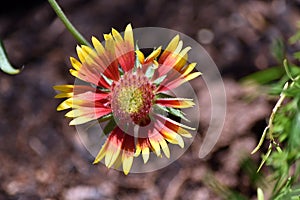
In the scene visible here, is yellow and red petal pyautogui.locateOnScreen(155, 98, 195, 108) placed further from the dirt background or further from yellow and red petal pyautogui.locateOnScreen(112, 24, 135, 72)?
the dirt background

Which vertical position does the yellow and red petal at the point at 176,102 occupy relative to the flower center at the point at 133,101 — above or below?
below

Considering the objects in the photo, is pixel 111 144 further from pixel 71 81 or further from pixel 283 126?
pixel 71 81

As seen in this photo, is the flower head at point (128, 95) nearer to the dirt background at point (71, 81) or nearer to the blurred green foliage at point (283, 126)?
the blurred green foliage at point (283, 126)

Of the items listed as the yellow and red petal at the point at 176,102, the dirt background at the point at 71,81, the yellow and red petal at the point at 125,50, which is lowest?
the dirt background at the point at 71,81

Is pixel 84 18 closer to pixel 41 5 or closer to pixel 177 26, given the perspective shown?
pixel 41 5

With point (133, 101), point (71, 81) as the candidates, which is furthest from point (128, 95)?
point (71, 81)

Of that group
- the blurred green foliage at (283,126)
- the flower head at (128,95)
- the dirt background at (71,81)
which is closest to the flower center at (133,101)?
the flower head at (128,95)

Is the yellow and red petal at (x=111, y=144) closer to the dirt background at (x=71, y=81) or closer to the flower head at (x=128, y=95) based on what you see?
the flower head at (x=128, y=95)

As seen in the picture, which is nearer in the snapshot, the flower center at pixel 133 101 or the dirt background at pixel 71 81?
the flower center at pixel 133 101
